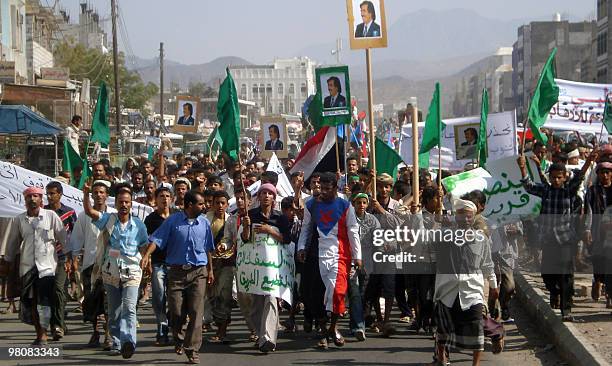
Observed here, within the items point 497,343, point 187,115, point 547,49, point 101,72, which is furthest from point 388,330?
point 547,49

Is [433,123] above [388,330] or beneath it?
above

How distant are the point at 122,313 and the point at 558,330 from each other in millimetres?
4270

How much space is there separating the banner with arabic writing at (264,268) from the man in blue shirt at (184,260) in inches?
19.9

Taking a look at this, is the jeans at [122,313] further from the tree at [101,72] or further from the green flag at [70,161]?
the tree at [101,72]

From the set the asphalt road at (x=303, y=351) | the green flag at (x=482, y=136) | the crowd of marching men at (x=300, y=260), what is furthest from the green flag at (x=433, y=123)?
the asphalt road at (x=303, y=351)

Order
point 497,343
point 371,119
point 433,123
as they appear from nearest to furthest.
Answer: point 497,343
point 371,119
point 433,123

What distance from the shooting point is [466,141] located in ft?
54.9

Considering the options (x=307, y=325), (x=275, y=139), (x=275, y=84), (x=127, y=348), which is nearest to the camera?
(x=127, y=348)

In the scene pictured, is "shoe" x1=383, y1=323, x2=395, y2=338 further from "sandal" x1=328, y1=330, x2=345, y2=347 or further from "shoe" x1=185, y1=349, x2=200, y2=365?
"shoe" x1=185, y1=349, x2=200, y2=365

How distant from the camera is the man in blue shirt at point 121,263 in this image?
9.08 m

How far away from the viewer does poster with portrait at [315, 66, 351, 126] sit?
13513mm

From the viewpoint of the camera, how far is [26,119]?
70.6ft

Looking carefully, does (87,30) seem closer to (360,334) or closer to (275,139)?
(275,139)

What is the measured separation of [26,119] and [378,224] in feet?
42.9
